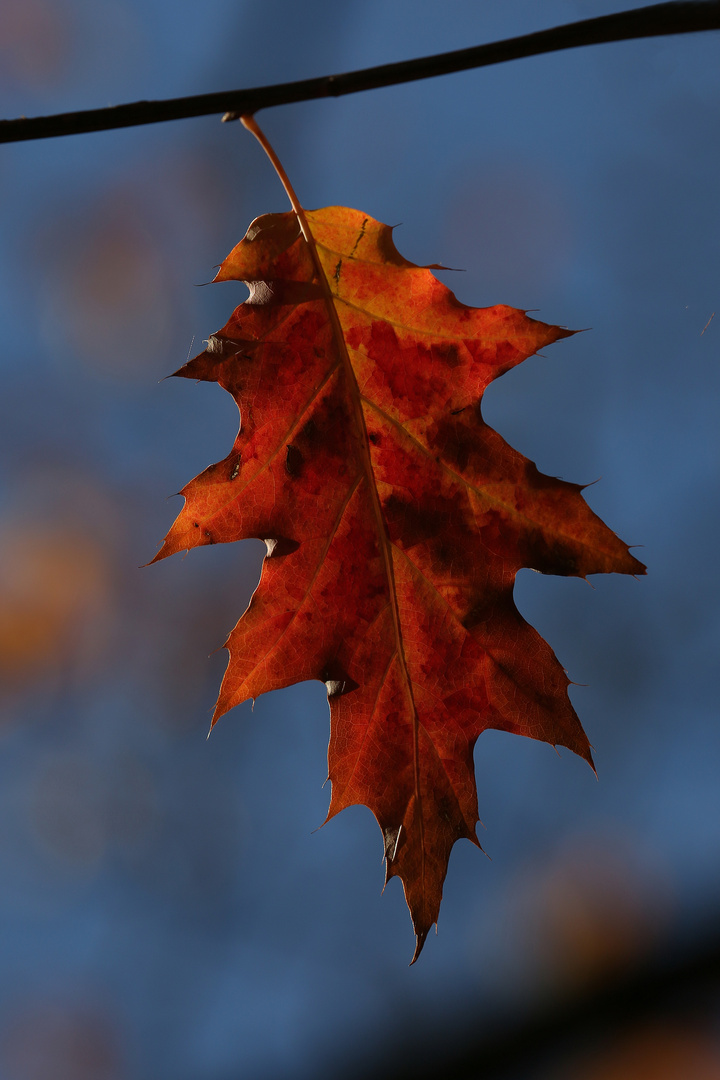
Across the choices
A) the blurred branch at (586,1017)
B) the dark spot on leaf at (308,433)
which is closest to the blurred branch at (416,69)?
the dark spot on leaf at (308,433)

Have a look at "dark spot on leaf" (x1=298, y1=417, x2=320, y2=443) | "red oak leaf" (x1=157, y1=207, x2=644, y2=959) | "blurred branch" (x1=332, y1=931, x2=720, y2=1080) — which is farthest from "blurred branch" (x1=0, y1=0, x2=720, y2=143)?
"blurred branch" (x1=332, y1=931, x2=720, y2=1080)

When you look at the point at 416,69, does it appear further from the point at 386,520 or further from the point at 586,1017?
the point at 586,1017

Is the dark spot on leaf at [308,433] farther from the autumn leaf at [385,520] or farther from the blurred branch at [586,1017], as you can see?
the blurred branch at [586,1017]

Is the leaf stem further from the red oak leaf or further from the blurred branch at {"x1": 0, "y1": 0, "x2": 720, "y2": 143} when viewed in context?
the blurred branch at {"x1": 0, "y1": 0, "x2": 720, "y2": 143}

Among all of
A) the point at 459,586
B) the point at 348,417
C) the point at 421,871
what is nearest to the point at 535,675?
the point at 459,586

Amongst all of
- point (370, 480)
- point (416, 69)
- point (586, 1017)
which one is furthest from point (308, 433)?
point (586, 1017)
